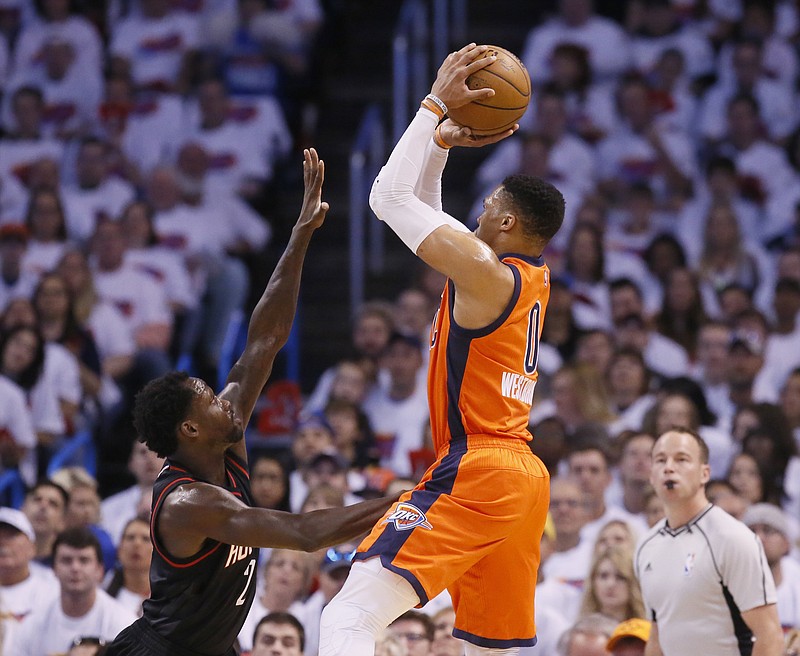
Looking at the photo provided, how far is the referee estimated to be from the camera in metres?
6.50

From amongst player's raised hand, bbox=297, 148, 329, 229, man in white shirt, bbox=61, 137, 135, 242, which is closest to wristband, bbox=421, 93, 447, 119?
player's raised hand, bbox=297, 148, 329, 229

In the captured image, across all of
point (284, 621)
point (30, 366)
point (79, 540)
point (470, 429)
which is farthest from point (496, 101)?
point (30, 366)

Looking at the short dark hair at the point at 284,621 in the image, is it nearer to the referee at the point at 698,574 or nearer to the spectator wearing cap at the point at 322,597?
the spectator wearing cap at the point at 322,597

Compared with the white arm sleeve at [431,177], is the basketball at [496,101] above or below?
above

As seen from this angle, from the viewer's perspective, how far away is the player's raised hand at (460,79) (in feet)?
18.3

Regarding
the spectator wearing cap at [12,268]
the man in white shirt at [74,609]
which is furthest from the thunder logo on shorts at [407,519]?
the spectator wearing cap at [12,268]

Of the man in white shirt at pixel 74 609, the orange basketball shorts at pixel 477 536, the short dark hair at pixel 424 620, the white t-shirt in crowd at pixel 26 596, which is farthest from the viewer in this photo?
the white t-shirt in crowd at pixel 26 596

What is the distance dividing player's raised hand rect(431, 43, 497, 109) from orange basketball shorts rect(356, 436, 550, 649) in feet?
4.31

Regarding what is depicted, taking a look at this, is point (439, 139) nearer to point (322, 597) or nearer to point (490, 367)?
point (490, 367)

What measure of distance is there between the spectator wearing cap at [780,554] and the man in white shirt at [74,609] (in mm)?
3663

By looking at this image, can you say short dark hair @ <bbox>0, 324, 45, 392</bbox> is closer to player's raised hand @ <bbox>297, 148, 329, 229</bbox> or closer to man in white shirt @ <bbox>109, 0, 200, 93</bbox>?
man in white shirt @ <bbox>109, 0, 200, 93</bbox>

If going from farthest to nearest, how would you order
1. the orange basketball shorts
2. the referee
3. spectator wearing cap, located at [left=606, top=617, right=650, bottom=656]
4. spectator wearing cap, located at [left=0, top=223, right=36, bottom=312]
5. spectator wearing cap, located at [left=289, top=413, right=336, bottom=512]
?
spectator wearing cap, located at [left=0, top=223, right=36, bottom=312] → spectator wearing cap, located at [left=289, top=413, right=336, bottom=512] → spectator wearing cap, located at [left=606, top=617, right=650, bottom=656] → the referee → the orange basketball shorts

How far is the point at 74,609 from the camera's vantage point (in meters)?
8.35

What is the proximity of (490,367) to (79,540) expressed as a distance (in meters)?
3.74
